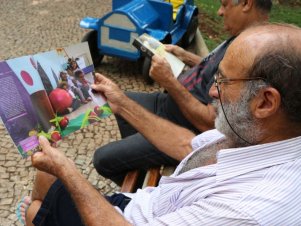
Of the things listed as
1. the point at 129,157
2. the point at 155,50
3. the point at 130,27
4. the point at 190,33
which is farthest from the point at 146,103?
the point at 190,33

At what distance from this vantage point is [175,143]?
2254 mm

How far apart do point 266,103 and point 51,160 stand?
0.99 metres

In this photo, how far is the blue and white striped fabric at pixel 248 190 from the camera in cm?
125

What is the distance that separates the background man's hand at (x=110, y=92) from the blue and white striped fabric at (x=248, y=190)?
2.90ft

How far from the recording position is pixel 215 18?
7.82 metres

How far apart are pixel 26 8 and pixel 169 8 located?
2.89 metres

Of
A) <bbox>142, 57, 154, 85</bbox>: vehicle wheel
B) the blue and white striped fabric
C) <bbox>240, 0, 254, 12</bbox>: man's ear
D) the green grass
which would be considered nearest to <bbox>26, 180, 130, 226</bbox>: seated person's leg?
the blue and white striped fabric

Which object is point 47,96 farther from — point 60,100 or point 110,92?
point 110,92

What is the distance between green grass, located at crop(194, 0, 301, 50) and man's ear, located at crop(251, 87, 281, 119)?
4916mm

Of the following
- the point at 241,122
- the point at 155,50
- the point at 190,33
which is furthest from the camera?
the point at 190,33

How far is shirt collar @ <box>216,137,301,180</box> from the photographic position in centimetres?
134

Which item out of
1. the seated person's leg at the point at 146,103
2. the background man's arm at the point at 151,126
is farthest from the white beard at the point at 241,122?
the seated person's leg at the point at 146,103

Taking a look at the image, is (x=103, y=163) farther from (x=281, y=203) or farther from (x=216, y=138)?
(x=281, y=203)

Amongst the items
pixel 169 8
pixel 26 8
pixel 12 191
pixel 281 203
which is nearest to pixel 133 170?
pixel 12 191
